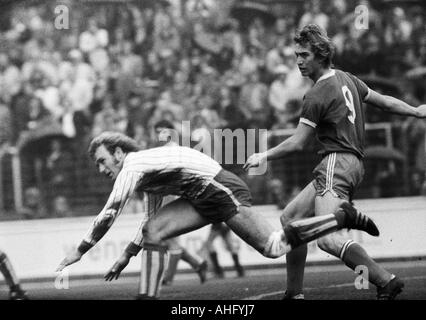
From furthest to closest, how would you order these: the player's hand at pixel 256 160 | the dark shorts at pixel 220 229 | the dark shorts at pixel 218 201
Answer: the dark shorts at pixel 220 229 → the dark shorts at pixel 218 201 → the player's hand at pixel 256 160

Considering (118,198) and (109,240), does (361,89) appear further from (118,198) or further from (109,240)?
(109,240)

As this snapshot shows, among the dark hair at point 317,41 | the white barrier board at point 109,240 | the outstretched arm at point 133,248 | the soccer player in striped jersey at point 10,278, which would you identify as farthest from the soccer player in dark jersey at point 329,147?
the white barrier board at point 109,240

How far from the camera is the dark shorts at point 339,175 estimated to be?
5.94 m

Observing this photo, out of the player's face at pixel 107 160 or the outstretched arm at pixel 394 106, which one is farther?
the player's face at pixel 107 160

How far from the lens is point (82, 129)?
9906 mm

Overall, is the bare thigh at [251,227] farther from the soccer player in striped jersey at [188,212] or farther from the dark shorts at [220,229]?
the dark shorts at [220,229]

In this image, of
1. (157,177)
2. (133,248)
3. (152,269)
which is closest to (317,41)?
(157,177)

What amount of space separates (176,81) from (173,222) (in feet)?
14.3

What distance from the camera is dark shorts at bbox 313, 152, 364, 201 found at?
5.94 meters

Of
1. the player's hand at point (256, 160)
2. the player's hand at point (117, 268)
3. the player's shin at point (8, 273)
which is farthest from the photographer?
the player's shin at point (8, 273)

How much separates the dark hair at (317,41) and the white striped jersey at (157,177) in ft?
3.19

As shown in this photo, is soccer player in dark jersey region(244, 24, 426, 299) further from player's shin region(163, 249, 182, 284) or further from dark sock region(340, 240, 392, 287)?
player's shin region(163, 249, 182, 284)
